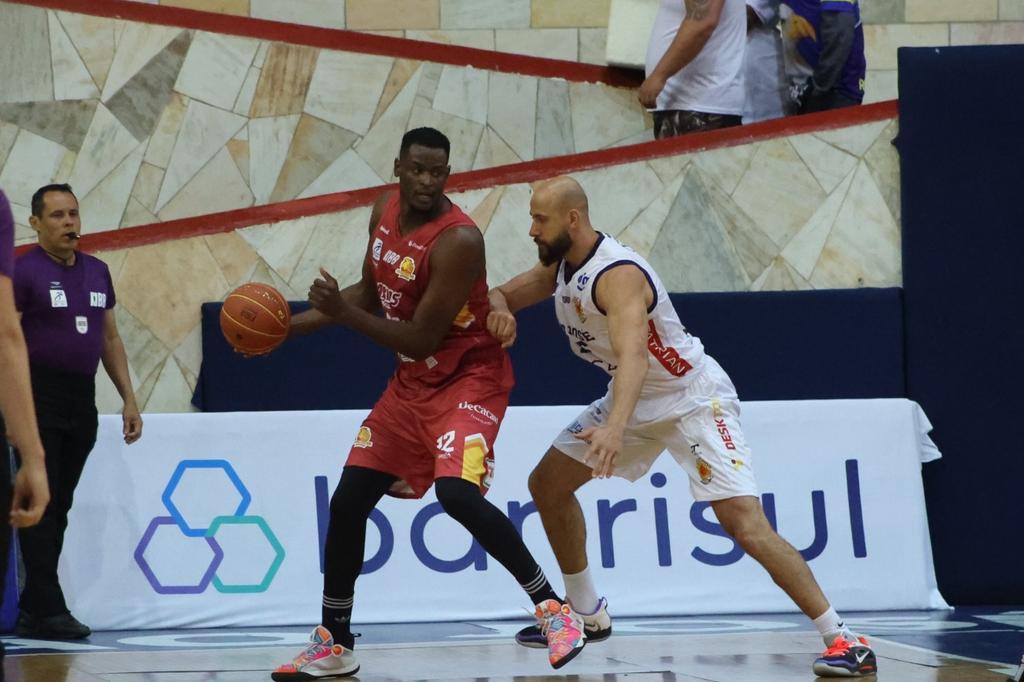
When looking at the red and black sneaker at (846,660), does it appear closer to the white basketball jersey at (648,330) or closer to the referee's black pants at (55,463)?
the white basketball jersey at (648,330)

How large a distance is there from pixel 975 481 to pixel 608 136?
3733mm

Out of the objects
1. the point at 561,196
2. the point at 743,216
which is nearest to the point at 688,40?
the point at 743,216

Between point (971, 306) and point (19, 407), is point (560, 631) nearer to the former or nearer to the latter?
point (19, 407)

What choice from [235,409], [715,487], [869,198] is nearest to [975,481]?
[869,198]

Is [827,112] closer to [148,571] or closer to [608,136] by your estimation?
[608,136]

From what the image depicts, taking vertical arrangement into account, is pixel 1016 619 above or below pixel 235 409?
below

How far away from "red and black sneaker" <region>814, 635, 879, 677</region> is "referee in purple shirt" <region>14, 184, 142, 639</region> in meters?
3.96

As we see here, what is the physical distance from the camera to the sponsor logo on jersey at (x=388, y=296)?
670 cm

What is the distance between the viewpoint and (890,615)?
8.90 metres

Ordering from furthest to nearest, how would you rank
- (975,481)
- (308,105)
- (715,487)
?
1. (308,105)
2. (975,481)
3. (715,487)

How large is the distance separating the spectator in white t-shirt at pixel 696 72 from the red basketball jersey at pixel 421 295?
11.7 feet

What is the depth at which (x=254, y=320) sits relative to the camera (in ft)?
21.7

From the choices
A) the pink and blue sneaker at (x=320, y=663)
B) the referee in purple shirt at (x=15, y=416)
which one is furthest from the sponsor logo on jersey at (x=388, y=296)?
the referee in purple shirt at (x=15, y=416)

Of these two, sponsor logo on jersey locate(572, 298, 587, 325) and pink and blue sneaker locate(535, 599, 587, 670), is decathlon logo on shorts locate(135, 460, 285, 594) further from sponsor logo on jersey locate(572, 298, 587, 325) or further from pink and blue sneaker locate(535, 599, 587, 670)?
sponsor logo on jersey locate(572, 298, 587, 325)
